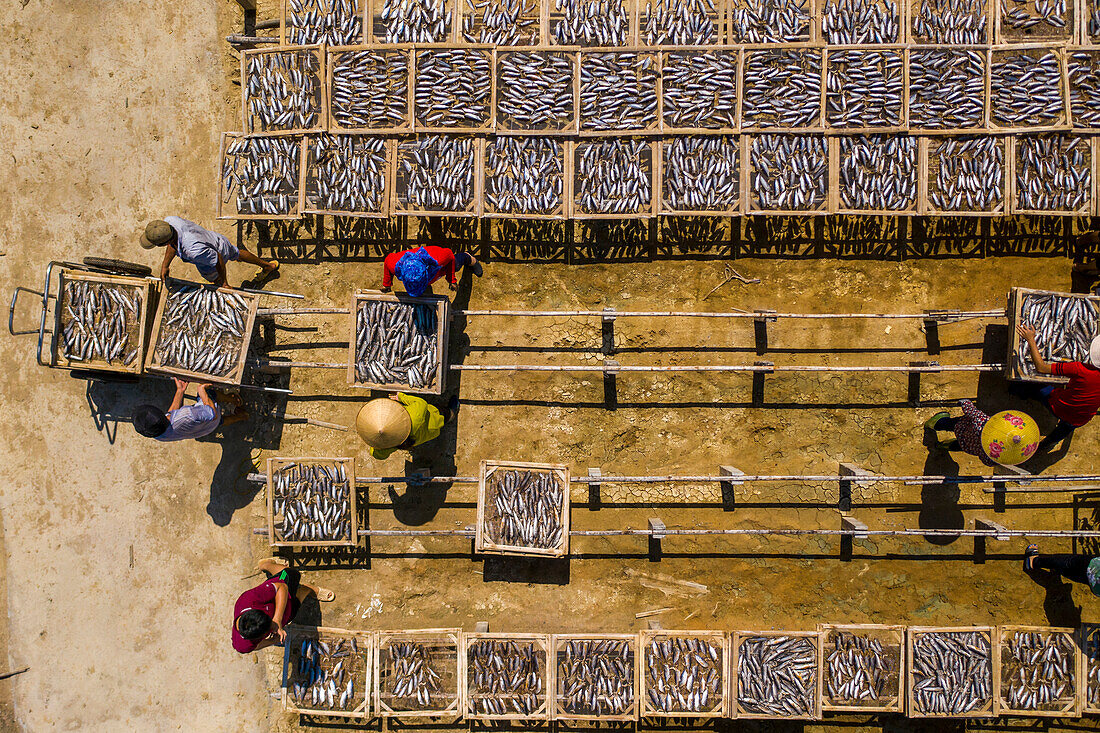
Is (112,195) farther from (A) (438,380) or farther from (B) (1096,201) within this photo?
(B) (1096,201)

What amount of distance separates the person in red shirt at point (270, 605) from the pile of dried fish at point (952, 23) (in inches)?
388

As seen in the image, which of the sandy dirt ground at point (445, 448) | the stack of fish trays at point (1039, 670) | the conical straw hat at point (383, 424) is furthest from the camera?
the sandy dirt ground at point (445, 448)

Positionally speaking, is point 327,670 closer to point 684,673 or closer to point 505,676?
point 505,676

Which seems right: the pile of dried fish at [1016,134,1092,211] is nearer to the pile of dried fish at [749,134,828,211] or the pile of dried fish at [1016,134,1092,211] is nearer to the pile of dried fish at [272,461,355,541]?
the pile of dried fish at [749,134,828,211]

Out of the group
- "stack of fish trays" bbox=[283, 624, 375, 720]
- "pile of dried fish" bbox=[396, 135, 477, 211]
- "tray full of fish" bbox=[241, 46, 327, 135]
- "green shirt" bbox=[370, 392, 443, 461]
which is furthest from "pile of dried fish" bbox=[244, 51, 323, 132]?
"stack of fish trays" bbox=[283, 624, 375, 720]

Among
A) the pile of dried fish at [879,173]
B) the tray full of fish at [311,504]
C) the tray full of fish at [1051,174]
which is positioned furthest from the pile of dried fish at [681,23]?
the tray full of fish at [311,504]

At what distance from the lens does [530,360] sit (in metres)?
7.00

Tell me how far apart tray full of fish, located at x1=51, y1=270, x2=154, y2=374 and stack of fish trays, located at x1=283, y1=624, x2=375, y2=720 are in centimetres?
374

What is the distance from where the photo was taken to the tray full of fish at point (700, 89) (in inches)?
243

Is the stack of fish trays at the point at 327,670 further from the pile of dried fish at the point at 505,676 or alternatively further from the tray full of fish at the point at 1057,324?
the tray full of fish at the point at 1057,324

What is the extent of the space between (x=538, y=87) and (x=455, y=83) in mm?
967

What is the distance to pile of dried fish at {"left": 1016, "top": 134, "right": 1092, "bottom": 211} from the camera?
20.4 ft

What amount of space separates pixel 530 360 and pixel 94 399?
18.8 ft

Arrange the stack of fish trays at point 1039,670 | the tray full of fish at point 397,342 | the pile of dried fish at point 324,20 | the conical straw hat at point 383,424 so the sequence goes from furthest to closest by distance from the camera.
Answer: the pile of dried fish at point 324,20 < the stack of fish trays at point 1039,670 < the tray full of fish at point 397,342 < the conical straw hat at point 383,424
